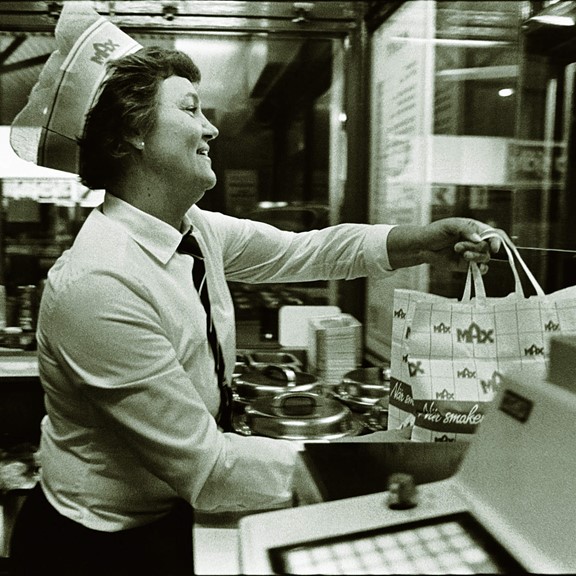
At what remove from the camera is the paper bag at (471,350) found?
4.27ft

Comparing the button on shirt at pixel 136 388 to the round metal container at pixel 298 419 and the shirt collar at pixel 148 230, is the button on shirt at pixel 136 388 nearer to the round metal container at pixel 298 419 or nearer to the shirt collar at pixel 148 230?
the shirt collar at pixel 148 230

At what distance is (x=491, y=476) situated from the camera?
0.94 metres

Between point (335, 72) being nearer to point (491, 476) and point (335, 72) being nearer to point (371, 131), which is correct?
point (371, 131)

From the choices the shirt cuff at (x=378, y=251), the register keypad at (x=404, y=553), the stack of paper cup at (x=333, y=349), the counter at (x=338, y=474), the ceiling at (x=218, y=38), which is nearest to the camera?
the register keypad at (x=404, y=553)

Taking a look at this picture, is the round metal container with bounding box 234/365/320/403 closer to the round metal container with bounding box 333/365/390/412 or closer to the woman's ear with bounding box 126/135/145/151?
the round metal container with bounding box 333/365/390/412

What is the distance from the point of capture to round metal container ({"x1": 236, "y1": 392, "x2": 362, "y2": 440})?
1.81 metres

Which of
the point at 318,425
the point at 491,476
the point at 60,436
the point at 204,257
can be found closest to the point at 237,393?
the point at 318,425

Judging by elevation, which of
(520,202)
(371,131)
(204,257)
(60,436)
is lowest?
(60,436)

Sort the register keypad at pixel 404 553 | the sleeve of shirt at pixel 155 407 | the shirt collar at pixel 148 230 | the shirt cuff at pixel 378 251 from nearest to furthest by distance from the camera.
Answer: the register keypad at pixel 404 553 → the sleeve of shirt at pixel 155 407 → the shirt collar at pixel 148 230 → the shirt cuff at pixel 378 251

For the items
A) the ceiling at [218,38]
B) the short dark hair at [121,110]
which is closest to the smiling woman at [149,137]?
the short dark hair at [121,110]

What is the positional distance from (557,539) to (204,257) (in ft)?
3.56

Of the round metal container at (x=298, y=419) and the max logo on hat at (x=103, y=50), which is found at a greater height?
the max logo on hat at (x=103, y=50)

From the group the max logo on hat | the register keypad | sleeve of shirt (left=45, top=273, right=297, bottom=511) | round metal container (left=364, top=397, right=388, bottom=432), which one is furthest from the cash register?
the max logo on hat

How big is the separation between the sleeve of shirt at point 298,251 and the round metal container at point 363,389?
40 centimetres
